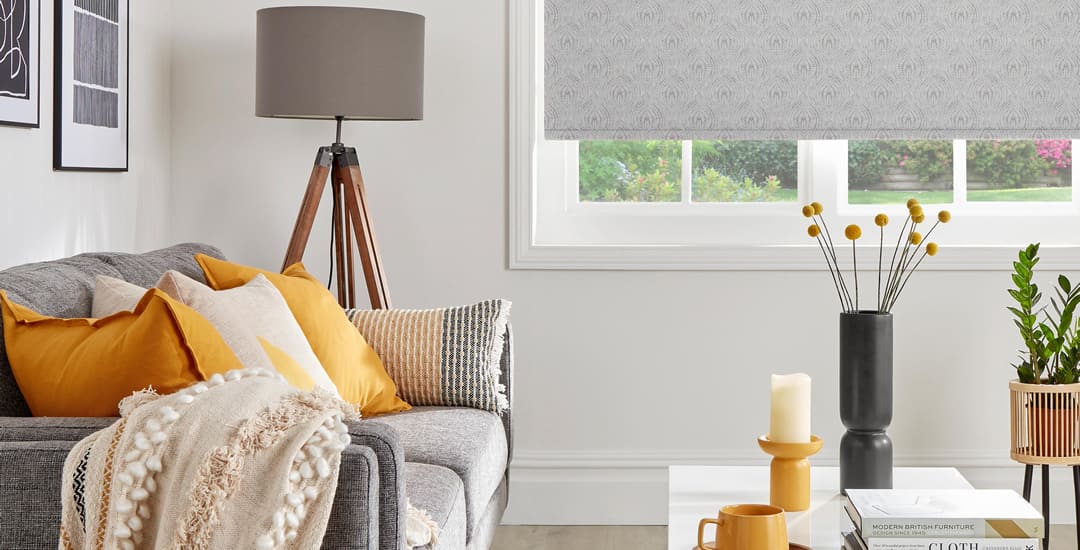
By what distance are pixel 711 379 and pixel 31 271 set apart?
2213mm

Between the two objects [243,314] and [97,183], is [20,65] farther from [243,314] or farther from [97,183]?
[243,314]

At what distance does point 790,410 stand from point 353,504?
1017 mm

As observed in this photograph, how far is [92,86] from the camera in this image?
3.08 meters

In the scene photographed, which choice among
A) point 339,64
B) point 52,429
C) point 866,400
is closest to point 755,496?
point 866,400

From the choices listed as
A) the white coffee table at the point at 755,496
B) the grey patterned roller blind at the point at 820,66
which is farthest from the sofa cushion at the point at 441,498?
the grey patterned roller blind at the point at 820,66

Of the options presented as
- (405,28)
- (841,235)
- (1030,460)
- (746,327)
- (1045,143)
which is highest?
(405,28)

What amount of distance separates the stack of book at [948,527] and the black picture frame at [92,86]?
2140 millimetres

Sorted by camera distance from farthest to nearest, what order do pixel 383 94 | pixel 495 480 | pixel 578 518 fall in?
pixel 578 518, pixel 383 94, pixel 495 480

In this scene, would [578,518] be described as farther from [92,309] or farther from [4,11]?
[4,11]

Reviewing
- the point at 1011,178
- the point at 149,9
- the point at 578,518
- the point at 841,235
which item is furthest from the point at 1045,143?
the point at 149,9

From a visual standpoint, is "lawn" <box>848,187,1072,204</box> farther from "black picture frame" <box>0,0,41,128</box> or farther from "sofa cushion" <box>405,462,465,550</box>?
"black picture frame" <box>0,0,41,128</box>

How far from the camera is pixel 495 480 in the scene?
279 cm

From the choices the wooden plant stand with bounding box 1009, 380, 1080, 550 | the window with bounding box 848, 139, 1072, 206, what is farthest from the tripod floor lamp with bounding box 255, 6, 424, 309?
the wooden plant stand with bounding box 1009, 380, 1080, 550

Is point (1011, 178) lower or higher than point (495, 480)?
higher
